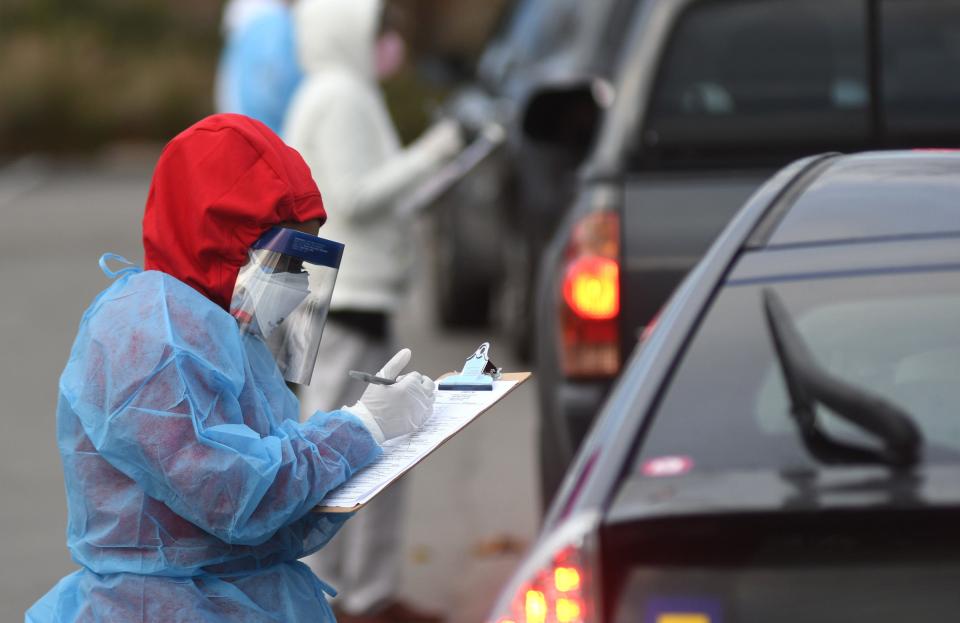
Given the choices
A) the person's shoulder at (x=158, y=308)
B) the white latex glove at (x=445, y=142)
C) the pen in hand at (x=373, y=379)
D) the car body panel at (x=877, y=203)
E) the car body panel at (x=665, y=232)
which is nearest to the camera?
the person's shoulder at (x=158, y=308)

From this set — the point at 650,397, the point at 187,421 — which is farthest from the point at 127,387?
the point at 650,397

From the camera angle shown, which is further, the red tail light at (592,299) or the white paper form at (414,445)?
the red tail light at (592,299)

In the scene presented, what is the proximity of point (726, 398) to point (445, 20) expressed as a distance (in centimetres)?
3447

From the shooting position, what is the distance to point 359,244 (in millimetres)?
5648

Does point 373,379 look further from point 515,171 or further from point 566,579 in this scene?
point 515,171

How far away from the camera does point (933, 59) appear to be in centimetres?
567

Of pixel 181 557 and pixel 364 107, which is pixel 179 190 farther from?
pixel 364 107

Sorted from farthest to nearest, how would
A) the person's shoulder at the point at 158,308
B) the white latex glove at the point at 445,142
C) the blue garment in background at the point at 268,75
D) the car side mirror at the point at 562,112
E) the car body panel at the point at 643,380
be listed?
the blue garment in background at the point at 268,75 → the car side mirror at the point at 562,112 → the white latex glove at the point at 445,142 → the person's shoulder at the point at 158,308 → the car body panel at the point at 643,380

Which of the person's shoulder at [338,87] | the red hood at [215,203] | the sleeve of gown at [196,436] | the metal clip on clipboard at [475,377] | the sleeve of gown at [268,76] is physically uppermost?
the sleeve of gown at [268,76]

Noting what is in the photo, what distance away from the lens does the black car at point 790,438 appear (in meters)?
2.35

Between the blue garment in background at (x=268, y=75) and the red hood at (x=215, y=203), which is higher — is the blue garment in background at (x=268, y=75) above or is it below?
above

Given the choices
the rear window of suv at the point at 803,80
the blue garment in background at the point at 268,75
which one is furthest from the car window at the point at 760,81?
the blue garment in background at the point at 268,75

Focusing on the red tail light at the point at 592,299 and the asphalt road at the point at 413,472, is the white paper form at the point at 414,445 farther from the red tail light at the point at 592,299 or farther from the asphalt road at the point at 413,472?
the asphalt road at the point at 413,472

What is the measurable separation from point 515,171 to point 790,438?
250 inches
